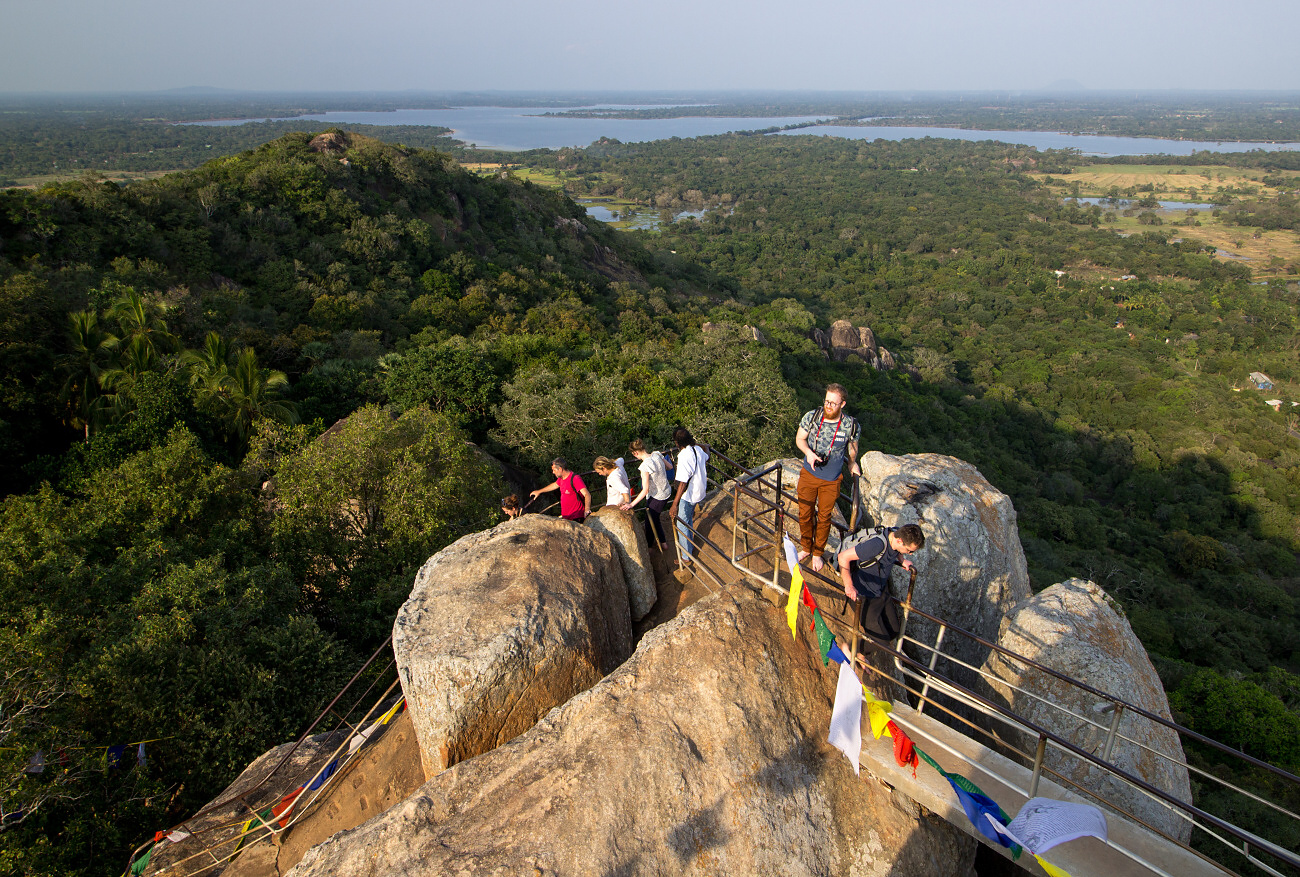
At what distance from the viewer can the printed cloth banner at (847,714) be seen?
6105 mm

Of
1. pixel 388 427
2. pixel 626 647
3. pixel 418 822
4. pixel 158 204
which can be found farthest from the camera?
pixel 158 204

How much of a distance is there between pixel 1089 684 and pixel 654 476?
675 cm

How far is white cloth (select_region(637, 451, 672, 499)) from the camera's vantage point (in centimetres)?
973

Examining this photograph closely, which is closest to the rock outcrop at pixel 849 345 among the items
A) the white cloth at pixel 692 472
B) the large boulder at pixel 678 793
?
the white cloth at pixel 692 472

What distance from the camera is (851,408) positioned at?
140 ft

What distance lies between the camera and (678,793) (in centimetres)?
571

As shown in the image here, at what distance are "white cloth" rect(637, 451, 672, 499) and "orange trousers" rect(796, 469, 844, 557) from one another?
208 centimetres

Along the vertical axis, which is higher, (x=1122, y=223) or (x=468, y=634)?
(x=468, y=634)

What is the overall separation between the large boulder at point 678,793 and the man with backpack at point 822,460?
209 cm

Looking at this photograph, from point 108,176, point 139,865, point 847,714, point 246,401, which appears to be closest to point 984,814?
point 847,714

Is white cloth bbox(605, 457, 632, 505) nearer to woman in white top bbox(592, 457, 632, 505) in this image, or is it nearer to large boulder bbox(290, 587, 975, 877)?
woman in white top bbox(592, 457, 632, 505)

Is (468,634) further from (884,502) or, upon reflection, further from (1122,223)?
(1122,223)

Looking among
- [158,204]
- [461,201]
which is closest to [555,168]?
[461,201]

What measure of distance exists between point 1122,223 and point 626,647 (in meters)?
152
